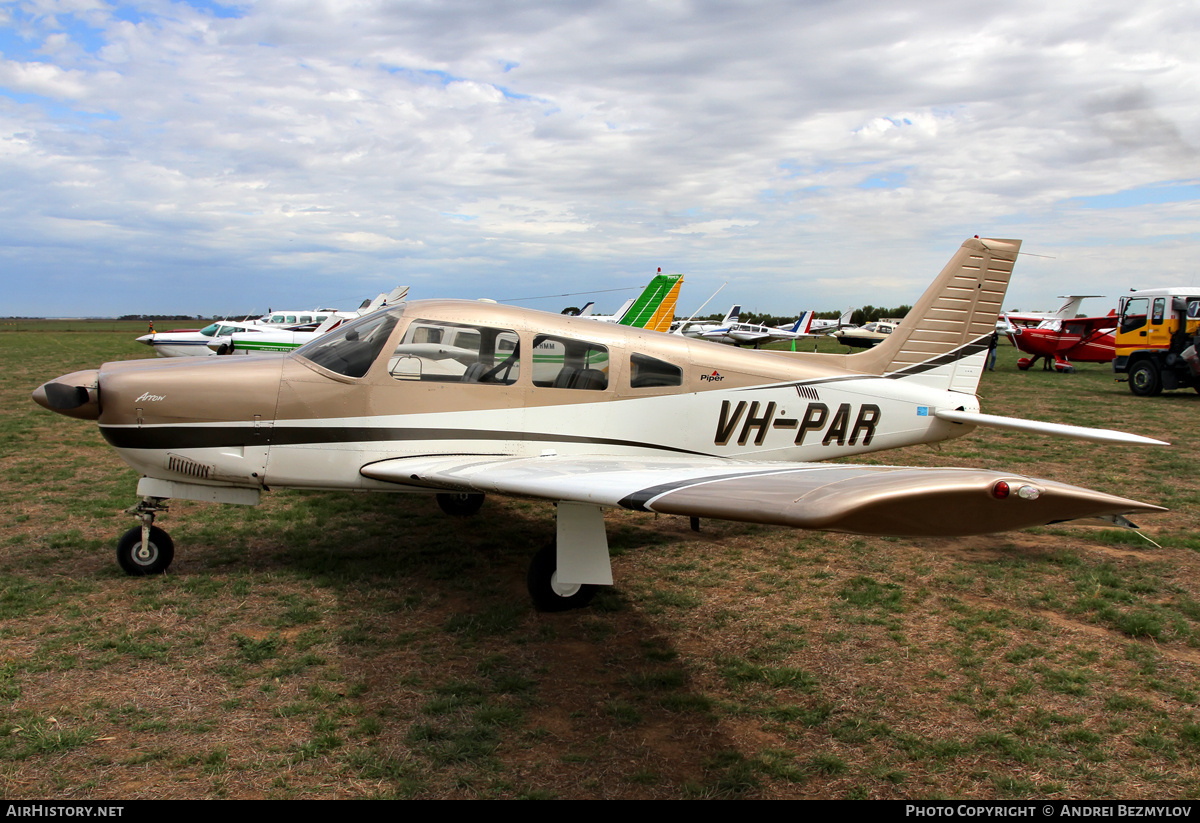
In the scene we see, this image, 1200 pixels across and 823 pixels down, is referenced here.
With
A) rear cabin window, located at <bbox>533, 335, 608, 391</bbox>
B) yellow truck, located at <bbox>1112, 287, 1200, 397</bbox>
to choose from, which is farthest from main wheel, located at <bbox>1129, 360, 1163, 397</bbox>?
rear cabin window, located at <bbox>533, 335, 608, 391</bbox>

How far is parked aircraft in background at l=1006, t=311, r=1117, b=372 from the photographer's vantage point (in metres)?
28.6

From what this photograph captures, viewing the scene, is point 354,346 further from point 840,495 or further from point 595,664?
point 840,495

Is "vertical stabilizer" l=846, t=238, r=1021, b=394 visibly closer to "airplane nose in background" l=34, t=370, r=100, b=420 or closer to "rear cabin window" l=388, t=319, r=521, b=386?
"rear cabin window" l=388, t=319, r=521, b=386

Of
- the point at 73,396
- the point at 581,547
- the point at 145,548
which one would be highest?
the point at 73,396

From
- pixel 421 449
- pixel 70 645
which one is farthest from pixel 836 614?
pixel 70 645

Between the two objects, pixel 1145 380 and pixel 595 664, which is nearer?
pixel 595 664

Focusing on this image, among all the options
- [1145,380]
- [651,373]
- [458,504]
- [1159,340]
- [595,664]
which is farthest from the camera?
[1159,340]

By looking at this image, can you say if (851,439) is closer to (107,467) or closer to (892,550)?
(892,550)

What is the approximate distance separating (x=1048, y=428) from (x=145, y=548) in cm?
728

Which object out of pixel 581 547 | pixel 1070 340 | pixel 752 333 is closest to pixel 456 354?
pixel 581 547

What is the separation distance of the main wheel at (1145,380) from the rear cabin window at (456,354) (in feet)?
69.0

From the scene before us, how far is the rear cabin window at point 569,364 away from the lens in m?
→ 5.92

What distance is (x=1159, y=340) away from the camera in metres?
20.8

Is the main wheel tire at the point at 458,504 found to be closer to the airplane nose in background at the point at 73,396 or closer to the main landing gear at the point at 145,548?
the main landing gear at the point at 145,548
